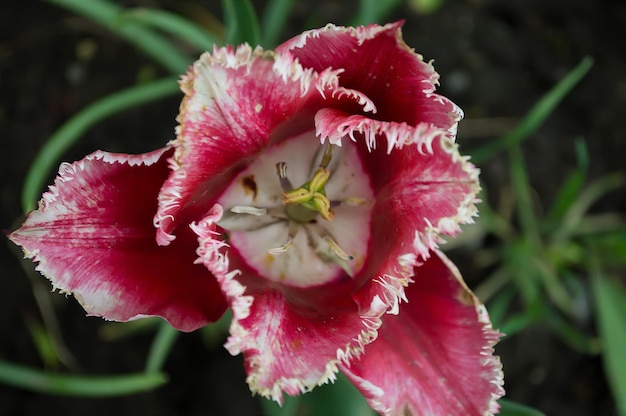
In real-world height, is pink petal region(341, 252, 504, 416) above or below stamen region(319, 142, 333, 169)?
below

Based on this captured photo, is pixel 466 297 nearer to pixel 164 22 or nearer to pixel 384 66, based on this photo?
pixel 384 66

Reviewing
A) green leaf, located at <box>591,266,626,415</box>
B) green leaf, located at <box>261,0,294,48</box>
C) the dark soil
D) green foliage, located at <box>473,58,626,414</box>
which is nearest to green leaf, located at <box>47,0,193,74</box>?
green leaf, located at <box>261,0,294,48</box>

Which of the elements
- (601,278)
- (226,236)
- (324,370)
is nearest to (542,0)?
(601,278)

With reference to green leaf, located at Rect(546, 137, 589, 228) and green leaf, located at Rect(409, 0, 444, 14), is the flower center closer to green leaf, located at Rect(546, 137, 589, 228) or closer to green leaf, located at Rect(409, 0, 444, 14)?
green leaf, located at Rect(546, 137, 589, 228)

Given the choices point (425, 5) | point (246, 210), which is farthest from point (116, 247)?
point (425, 5)

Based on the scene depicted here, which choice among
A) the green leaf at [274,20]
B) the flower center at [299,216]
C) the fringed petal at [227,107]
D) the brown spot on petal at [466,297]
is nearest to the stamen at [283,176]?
the flower center at [299,216]

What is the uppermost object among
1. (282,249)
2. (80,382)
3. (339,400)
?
(282,249)
